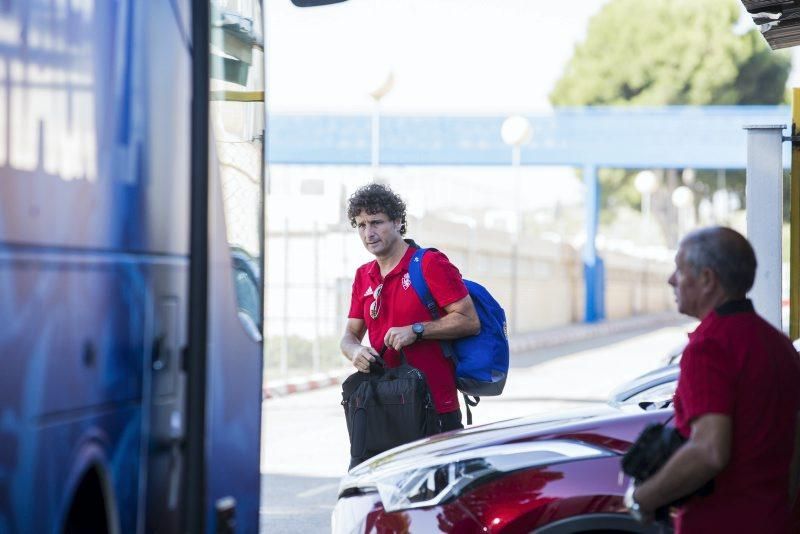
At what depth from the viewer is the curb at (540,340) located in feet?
60.4

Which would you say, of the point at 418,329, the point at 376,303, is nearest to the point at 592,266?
the point at 376,303

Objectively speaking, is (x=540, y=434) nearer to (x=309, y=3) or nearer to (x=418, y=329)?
(x=418, y=329)

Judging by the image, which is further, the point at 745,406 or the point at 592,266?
the point at 592,266

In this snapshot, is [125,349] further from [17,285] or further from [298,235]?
[298,235]

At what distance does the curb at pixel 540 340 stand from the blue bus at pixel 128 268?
148 inches

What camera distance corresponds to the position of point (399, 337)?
5.54m

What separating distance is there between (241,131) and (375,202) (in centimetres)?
145

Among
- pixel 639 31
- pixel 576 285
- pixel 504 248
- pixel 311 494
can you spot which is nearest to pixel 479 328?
pixel 311 494

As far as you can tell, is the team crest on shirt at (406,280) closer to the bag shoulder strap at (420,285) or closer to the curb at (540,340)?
the bag shoulder strap at (420,285)

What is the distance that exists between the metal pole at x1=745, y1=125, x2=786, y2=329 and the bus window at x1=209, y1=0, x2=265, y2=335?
3981mm

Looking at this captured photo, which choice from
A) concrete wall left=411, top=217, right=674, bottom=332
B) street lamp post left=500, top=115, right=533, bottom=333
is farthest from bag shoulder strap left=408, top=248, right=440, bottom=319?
street lamp post left=500, top=115, right=533, bottom=333

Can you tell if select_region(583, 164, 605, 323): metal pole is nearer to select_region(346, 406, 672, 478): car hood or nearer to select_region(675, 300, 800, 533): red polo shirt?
select_region(346, 406, 672, 478): car hood

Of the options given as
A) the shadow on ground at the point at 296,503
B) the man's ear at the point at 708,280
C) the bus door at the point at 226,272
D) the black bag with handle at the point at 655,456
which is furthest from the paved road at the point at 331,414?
the man's ear at the point at 708,280

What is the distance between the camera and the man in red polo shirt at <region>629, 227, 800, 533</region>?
3180 mm
